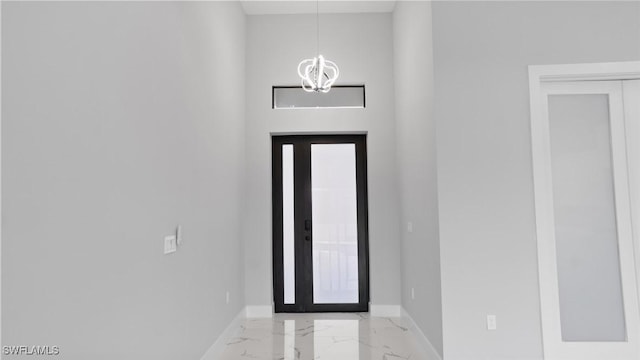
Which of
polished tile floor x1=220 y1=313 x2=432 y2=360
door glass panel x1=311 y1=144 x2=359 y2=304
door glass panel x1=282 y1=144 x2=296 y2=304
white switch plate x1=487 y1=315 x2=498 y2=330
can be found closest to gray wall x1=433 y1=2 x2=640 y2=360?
white switch plate x1=487 y1=315 x2=498 y2=330

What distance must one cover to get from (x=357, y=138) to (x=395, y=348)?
8.00 feet

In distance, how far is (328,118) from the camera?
15.5 ft

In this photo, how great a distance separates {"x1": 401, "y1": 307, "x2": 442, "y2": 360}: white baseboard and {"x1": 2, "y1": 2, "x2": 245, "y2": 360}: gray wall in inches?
69.8

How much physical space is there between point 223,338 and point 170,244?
153 cm

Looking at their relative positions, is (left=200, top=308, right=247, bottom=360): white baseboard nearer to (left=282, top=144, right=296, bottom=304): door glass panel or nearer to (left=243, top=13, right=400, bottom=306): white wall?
(left=243, top=13, right=400, bottom=306): white wall

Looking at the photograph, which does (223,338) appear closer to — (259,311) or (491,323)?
(259,311)

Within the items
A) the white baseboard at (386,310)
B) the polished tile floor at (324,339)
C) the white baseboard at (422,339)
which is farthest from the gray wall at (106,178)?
the white baseboard at (386,310)

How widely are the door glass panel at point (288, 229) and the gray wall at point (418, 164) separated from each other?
1.32 m

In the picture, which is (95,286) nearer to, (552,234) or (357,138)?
(552,234)

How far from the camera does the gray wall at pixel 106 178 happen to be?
1.26m

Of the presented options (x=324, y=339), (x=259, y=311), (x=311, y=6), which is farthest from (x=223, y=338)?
(x=311, y=6)

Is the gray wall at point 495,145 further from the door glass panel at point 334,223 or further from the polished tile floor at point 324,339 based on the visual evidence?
the door glass panel at point 334,223

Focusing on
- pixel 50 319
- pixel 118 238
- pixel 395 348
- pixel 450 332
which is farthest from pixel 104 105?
pixel 395 348

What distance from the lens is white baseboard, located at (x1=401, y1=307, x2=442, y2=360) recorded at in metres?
3.06
